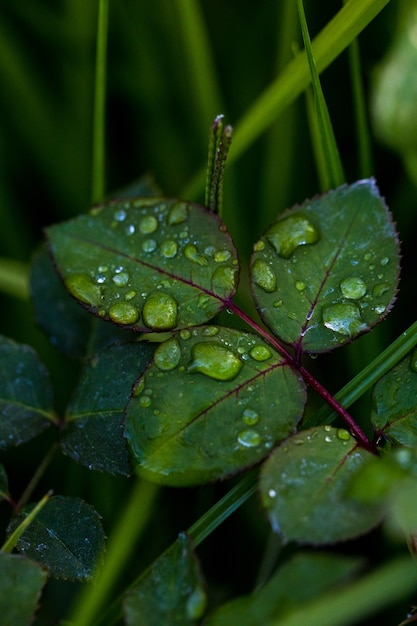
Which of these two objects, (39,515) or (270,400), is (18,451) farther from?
(270,400)

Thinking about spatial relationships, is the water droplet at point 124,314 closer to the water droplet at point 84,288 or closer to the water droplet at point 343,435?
the water droplet at point 84,288

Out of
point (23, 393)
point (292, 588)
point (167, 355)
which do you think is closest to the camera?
point (292, 588)

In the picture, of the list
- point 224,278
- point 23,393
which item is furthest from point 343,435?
point 23,393

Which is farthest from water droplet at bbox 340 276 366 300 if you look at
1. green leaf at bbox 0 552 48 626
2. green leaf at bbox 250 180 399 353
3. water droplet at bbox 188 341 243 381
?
green leaf at bbox 0 552 48 626

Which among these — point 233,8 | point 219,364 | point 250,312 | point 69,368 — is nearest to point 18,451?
point 69,368

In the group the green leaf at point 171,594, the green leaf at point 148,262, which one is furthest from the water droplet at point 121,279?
the green leaf at point 171,594

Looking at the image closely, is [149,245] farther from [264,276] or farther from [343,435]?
[343,435]
